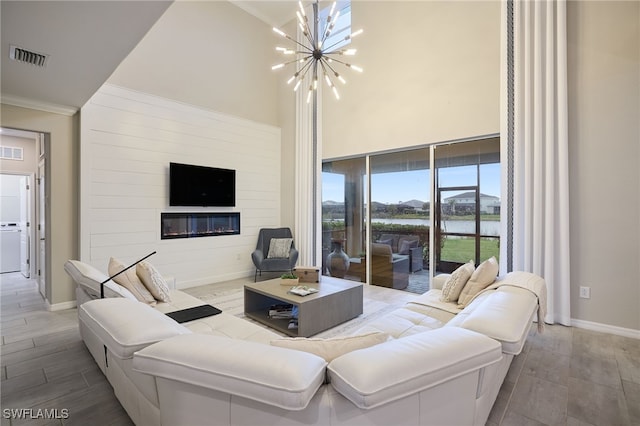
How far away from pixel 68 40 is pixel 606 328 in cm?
562

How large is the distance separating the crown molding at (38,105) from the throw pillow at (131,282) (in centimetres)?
240

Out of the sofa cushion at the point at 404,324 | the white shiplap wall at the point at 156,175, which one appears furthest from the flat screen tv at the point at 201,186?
the sofa cushion at the point at 404,324

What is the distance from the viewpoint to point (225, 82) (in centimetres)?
556

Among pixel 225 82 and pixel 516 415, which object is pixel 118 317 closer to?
pixel 516 415

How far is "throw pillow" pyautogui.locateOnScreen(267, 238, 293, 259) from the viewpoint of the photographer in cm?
570

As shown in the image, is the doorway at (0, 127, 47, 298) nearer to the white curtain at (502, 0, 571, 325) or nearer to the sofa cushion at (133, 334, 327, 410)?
the sofa cushion at (133, 334, 327, 410)

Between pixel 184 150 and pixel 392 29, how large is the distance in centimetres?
386

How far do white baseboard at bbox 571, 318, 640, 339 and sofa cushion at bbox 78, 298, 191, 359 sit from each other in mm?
4040

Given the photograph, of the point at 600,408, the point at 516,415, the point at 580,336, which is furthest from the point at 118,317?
the point at 580,336

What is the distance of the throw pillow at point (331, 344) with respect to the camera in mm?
1236

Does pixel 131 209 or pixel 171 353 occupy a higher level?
pixel 131 209

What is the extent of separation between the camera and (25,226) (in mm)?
6195

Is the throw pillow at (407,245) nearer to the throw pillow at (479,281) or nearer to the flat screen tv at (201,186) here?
the throw pillow at (479,281)

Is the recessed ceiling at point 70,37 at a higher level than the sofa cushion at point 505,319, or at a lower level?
higher
